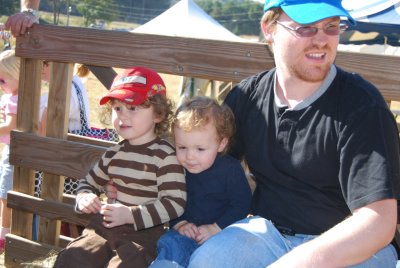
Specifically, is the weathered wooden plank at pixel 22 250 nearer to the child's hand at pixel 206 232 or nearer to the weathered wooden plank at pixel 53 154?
the weathered wooden plank at pixel 53 154

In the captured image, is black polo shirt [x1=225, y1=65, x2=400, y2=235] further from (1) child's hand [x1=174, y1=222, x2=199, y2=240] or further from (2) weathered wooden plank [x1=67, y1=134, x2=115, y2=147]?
(2) weathered wooden plank [x1=67, y1=134, x2=115, y2=147]

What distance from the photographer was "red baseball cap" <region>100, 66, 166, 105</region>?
275 centimetres

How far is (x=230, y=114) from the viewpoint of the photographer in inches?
107

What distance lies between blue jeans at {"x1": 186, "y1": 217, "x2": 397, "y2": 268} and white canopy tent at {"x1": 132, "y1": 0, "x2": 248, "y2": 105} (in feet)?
29.8

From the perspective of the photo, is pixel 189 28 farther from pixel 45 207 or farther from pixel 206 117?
pixel 206 117

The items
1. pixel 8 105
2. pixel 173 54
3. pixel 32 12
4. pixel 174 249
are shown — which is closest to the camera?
pixel 174 249

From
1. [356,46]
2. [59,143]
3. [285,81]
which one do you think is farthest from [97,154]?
[356,46]

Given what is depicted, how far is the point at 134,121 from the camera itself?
2.79 m

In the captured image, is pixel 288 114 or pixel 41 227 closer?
pixel 288 114

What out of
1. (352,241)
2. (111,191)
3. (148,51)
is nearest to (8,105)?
(148,51)

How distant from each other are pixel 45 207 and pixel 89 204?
1.16 m

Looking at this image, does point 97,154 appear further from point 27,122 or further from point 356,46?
point 356,46

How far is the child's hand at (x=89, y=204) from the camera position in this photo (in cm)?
275

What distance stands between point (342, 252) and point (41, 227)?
2.45m
